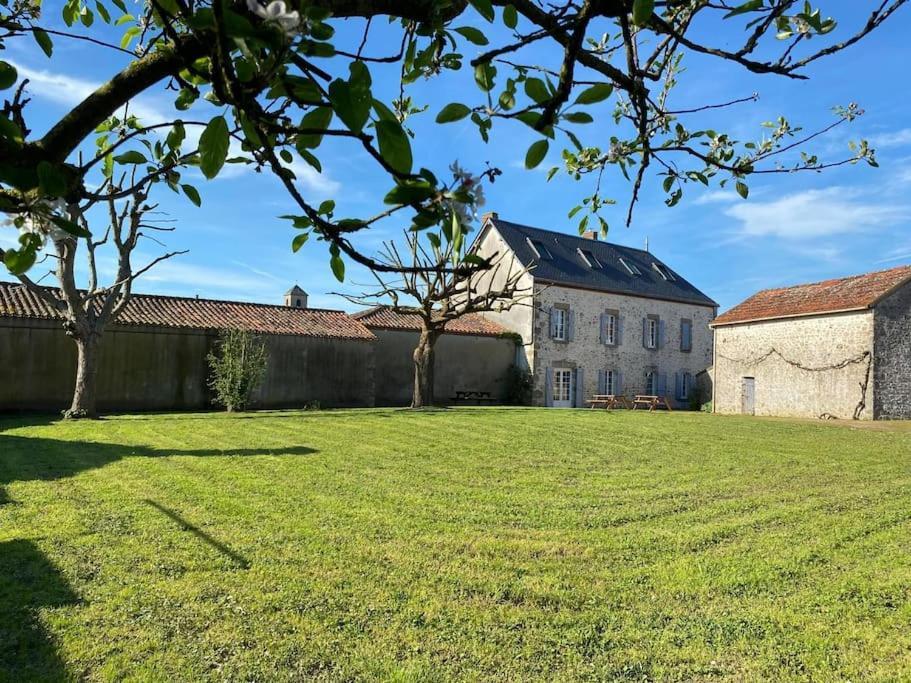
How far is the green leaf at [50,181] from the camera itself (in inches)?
46.1

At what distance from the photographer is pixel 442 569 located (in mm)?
4023

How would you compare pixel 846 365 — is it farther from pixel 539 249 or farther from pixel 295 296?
pixel 295 296

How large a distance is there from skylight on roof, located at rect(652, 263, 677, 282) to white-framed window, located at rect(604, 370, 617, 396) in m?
6.69

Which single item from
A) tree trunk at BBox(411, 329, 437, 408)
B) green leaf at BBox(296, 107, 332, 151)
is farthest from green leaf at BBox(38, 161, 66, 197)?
tree trunk at BBox(411, 329, 437, 408)

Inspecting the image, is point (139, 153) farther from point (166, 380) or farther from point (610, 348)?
point (610, 348)

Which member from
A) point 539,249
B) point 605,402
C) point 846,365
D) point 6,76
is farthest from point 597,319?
point 6,76

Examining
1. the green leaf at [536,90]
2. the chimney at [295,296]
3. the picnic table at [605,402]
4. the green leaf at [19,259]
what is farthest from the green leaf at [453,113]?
the chimney at [295,296]

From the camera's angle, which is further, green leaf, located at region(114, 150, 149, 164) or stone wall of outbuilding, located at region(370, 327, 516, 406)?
stone wall of outbuilding, located at region(370, 327, 516, 406)

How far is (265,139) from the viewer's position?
4.00 ft

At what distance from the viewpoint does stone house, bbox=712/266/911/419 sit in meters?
18.8

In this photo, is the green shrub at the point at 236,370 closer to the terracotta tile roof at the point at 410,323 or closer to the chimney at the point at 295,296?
the terracotta tile roof at the point at 410,323

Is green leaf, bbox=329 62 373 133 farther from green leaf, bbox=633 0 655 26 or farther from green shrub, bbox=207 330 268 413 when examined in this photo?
green shrub, bbox=207 330 268 413

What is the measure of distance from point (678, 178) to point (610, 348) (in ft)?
81.8

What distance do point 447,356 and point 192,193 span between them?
71.7 feet
